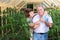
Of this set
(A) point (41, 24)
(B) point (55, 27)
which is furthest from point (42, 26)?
(B) point (55, 27)

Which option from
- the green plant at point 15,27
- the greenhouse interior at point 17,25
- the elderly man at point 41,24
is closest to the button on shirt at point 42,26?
the elderly man at point 41,24

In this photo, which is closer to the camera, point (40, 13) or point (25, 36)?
point (40, 13)

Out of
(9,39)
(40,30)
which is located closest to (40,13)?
(40,30)

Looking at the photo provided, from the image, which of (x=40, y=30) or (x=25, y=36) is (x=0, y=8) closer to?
(x=25, y=36)

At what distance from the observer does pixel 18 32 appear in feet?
15.7

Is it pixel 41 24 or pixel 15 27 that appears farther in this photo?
pixel 15 27

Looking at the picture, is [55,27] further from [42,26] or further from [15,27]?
[15,27]

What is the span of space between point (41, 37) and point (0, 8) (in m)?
1.36

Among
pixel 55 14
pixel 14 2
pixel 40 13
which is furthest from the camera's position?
pixel 14 2

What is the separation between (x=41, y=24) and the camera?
4.33 metres

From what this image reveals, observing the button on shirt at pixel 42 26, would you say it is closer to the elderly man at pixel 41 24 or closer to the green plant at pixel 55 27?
the elderly man at pixel 41 24

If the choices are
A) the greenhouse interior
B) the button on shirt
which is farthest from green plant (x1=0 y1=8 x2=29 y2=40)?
the button on shirt

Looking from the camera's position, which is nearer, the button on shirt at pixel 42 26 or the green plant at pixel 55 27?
the button on shirt at pixel 42 26

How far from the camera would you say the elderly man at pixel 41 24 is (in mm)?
4296
